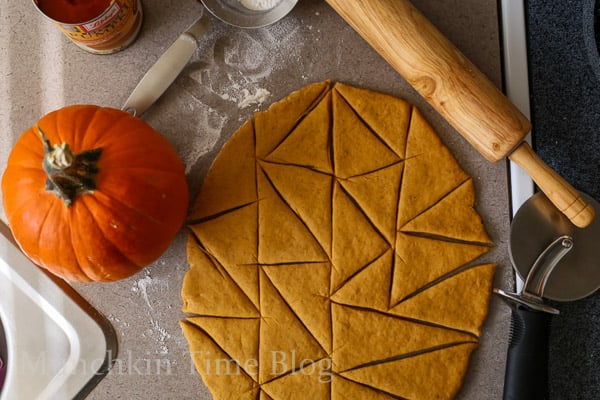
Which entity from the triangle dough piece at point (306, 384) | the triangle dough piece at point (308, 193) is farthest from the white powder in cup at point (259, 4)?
the triangle dough piece at point (306, 384)

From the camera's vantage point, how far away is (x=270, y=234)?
3.60 feet

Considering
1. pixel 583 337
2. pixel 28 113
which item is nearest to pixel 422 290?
pixel 583 337

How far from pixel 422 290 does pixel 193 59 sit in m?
0.64

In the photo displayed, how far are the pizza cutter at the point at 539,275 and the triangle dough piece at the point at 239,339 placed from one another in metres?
0.46

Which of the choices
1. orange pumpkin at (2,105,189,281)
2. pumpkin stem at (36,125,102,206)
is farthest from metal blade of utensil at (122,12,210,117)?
pumpkin stem at (36,125,102,206)

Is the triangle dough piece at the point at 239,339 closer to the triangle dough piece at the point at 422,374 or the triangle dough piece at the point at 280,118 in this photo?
the triangle dough piece at the point at 422,374

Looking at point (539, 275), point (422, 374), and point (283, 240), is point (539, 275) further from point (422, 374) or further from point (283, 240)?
point (283, 240)

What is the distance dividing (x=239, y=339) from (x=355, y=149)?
0.42 m

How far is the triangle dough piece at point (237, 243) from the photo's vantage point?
1094 millimetres

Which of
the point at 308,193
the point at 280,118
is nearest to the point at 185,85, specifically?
the point at 280,118

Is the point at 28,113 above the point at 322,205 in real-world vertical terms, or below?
above

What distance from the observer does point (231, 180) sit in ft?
3.64

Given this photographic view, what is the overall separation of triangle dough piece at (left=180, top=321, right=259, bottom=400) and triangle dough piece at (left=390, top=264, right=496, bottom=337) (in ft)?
1.02

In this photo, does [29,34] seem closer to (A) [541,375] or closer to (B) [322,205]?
(B) [322,205]
